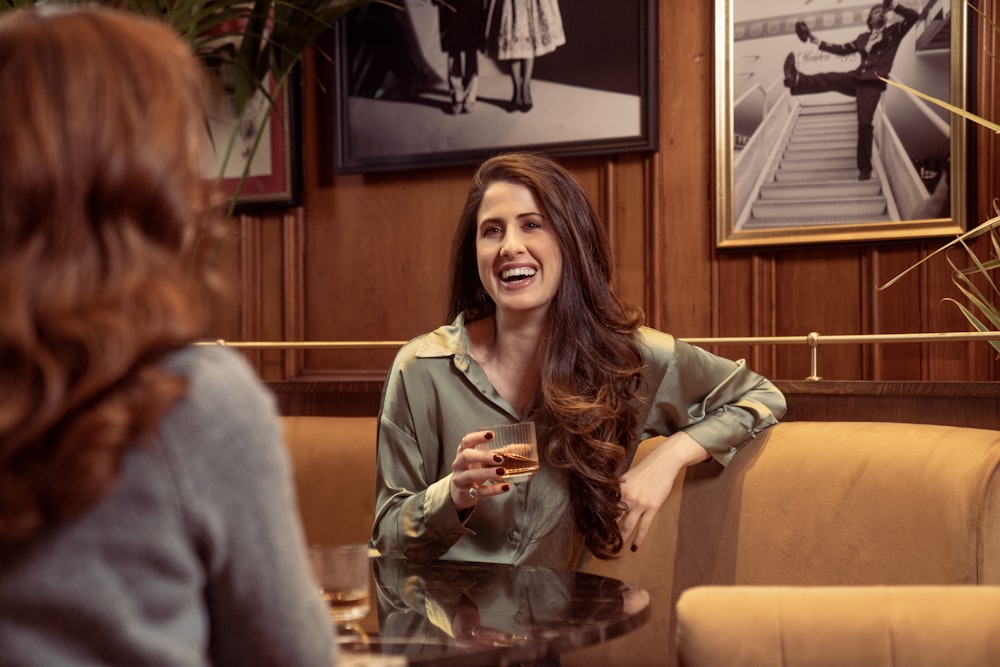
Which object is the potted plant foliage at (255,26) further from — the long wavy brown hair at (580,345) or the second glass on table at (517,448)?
the second glass on table at (517,448)

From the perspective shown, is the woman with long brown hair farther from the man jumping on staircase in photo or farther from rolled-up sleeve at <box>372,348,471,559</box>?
the man jumping on staircase in photo

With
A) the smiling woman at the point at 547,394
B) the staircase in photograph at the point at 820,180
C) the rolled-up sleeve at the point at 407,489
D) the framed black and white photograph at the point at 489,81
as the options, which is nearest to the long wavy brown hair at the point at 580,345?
the smiling woman at the point at 547,394

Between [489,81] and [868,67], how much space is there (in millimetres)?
1233

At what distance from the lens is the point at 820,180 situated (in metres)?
3.26

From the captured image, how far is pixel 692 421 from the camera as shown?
2441 millimetres

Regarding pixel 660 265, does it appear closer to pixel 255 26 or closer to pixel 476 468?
pixel 255 26

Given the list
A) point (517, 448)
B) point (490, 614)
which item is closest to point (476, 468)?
point (517, 448)

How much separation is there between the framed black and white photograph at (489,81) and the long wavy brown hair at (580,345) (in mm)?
1146

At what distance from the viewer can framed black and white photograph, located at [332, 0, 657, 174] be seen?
349 centimetres

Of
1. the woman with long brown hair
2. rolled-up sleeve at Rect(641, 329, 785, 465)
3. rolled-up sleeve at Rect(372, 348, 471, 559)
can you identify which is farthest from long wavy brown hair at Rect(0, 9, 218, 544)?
rolled-up sleeve at Rect(641, 329, 785, 465)

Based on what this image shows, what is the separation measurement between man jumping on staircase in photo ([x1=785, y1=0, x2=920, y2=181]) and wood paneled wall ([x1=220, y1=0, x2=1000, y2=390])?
0.23m

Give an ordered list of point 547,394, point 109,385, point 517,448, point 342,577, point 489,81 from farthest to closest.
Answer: point 489,81 → point 547,394 → point 517,448 → point 342,577 → point 109,385

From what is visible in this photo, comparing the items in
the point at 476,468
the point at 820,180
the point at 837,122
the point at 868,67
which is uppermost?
the point at 868,67

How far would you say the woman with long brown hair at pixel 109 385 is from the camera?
2.63ft
